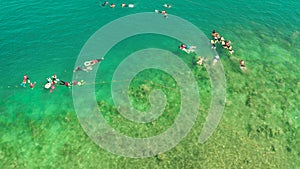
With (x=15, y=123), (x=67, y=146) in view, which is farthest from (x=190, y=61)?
(x=15, y=123)

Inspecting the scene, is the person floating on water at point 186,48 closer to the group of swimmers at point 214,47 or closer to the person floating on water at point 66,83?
the group of swimmers at point 214,47

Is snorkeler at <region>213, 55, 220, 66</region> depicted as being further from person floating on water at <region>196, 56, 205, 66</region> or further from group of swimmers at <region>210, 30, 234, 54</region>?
group of swimmers at <region>210, 30, 234, 54</region>

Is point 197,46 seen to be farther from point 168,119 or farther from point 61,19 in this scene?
point 61,19

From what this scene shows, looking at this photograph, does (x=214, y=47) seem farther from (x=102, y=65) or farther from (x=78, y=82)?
(x=78, y=82)

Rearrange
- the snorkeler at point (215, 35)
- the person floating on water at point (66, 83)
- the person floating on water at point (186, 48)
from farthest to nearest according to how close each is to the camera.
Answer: the snorkeler at point (215, 35)
the person floating on water at point (186, 48)
the person floating on water at point (66, 83)

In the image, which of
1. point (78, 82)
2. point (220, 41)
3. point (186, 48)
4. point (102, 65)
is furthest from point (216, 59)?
point (78, 82)

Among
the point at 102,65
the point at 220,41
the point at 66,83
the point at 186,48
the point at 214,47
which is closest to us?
the point at 66,83

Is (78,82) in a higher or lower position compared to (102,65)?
lower

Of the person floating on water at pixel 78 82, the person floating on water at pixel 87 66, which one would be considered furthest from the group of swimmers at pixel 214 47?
the person floating on water at pixel 78 82
